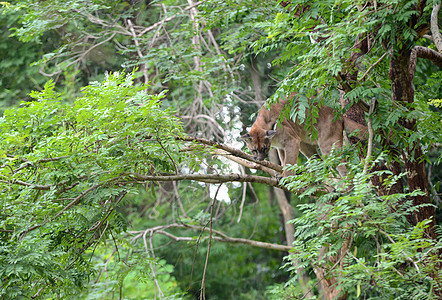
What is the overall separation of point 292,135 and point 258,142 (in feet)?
1.62

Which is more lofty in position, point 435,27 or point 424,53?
point 435,27

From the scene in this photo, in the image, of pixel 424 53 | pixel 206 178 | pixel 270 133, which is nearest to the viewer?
pixel 206 178

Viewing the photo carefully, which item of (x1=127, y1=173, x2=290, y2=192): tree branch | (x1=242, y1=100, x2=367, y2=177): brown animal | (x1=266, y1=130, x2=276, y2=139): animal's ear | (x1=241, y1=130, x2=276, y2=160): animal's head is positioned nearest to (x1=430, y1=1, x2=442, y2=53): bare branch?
(x1=242, y1=100, x2=367, y2=177): brown animal

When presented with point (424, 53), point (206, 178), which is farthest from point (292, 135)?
point (206, 178)

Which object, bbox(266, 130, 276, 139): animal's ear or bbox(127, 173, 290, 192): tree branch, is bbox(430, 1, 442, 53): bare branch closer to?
bbox(127, 173, 290, 192): tree branch

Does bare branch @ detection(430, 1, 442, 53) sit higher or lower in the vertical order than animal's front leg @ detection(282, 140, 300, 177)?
higher

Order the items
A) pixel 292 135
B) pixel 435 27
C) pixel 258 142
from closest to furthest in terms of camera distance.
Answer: pixel 435 27 → pixel 292 135 → pixel 258 142

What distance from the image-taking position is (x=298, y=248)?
133 inches

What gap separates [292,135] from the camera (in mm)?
6230

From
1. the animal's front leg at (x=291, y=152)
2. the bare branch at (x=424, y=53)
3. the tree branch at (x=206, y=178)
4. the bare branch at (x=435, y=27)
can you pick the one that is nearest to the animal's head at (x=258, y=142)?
the animal's front leg at (x=291, y=152)

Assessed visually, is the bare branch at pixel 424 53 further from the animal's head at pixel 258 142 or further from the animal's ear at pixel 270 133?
the animal's head at pixel 258 142

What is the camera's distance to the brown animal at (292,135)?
5.74 m

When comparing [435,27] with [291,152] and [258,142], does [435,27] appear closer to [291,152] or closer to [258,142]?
[291,152]

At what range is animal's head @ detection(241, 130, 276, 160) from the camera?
634 cm
